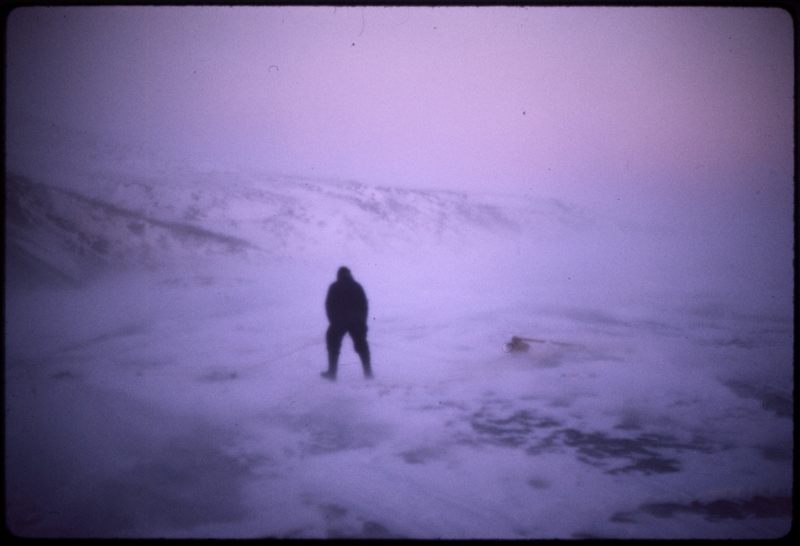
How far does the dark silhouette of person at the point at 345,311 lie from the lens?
→ 5.01 m

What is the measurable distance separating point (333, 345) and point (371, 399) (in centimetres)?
76

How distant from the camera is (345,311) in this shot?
200 inches

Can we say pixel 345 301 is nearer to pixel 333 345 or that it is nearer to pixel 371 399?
pixel 333 345

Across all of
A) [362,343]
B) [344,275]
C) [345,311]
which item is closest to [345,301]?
[345,311]

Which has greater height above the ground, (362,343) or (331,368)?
(362,343)

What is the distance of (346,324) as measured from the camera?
5.14 meters

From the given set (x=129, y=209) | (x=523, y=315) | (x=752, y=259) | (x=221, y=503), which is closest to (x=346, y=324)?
(x=221, y=503)

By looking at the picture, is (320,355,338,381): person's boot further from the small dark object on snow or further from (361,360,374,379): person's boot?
the small dark object on snow

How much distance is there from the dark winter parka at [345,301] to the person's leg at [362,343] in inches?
3.3

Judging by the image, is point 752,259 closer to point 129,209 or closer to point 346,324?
point 346,324

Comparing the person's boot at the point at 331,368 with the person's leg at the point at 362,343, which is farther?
the person's boot at the point at 331,368

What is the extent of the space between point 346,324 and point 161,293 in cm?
619

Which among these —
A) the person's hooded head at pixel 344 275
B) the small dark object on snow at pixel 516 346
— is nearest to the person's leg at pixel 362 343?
the person's hooded head at pixel 344 275

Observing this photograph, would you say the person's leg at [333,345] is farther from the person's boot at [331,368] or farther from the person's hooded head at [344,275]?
the person's hooded head at [344,275]
